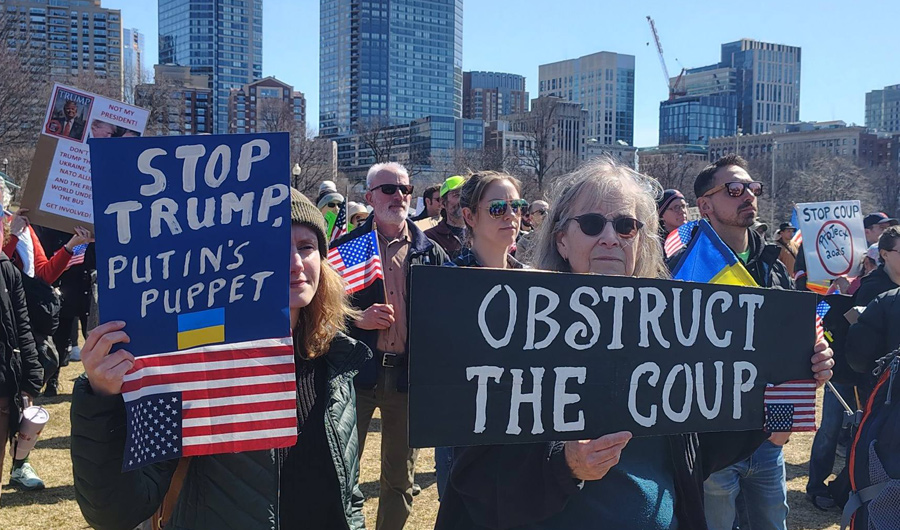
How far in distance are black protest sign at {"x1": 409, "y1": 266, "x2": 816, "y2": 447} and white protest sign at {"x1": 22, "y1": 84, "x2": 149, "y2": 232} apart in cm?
420

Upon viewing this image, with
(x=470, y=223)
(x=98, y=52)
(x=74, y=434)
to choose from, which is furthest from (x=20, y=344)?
(x=98, y=52)

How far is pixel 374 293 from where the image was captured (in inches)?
199

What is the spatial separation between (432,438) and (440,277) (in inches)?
15.8

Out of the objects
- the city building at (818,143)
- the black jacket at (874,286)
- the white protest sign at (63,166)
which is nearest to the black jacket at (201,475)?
the white protest sign at (63,166)

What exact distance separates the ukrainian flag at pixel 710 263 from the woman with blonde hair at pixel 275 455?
60.7 inches

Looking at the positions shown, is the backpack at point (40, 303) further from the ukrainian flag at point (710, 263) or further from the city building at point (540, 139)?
the city building at point (540, 139)

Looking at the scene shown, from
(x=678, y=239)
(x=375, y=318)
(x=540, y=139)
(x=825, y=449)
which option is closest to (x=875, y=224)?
(x=825, y=449)

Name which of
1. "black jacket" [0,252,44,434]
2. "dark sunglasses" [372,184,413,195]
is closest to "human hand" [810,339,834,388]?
"dark sunglasses" [372,184,413,195]

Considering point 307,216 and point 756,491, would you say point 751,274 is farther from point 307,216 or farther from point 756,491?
point 307,216

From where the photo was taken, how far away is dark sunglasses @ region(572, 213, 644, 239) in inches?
106

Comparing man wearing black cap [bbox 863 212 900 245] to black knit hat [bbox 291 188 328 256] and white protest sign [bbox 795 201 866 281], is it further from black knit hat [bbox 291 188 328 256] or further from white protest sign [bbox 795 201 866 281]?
black knit hat [bbox 291 188 328 256]

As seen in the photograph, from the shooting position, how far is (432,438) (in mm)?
2098

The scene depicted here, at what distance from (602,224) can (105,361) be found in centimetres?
152

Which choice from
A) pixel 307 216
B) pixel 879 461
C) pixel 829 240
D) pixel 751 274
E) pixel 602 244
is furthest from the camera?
pixel 829 240
